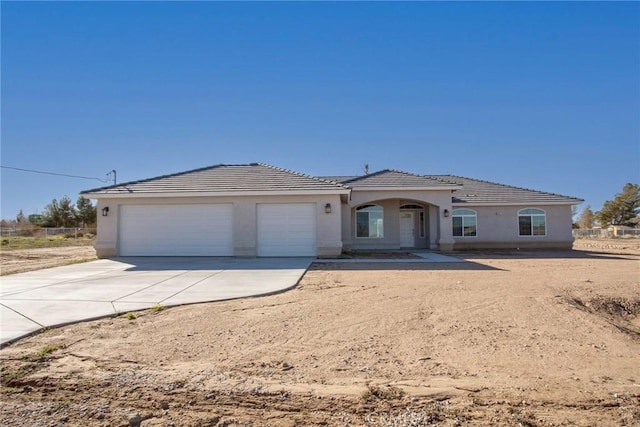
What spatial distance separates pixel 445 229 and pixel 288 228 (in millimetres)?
8662

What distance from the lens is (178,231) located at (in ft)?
51.2

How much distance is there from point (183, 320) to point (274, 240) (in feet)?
32.1

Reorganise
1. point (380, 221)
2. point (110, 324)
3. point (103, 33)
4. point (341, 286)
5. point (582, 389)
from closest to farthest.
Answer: point (582, 389)
point (110, 324)
point (341, 286)
point (103, 33)
point (380, 221)

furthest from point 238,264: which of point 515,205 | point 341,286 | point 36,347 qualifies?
point 515,205

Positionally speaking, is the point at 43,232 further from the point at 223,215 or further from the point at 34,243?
the point at 223,215

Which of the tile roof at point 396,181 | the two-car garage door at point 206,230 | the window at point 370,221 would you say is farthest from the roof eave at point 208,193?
the window at point 370,221

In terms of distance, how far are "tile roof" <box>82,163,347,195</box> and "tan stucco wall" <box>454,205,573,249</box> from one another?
980 cm

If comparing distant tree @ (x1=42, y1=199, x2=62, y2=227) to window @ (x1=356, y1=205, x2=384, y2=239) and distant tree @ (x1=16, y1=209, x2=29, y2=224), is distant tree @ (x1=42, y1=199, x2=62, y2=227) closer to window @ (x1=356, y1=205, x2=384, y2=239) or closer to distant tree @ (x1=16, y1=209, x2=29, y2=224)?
distant tree @ (x1=16, y1=209, x2=29, y2=224)

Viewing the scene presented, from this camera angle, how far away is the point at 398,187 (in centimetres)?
1850

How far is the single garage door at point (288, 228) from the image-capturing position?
15.5 m

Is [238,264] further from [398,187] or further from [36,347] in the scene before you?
[398,187]

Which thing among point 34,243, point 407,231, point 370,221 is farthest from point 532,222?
point 34,243

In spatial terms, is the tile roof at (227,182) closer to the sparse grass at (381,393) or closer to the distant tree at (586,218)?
the sparse grass at (381,393)

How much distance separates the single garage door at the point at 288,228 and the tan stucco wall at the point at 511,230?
31.5ft
